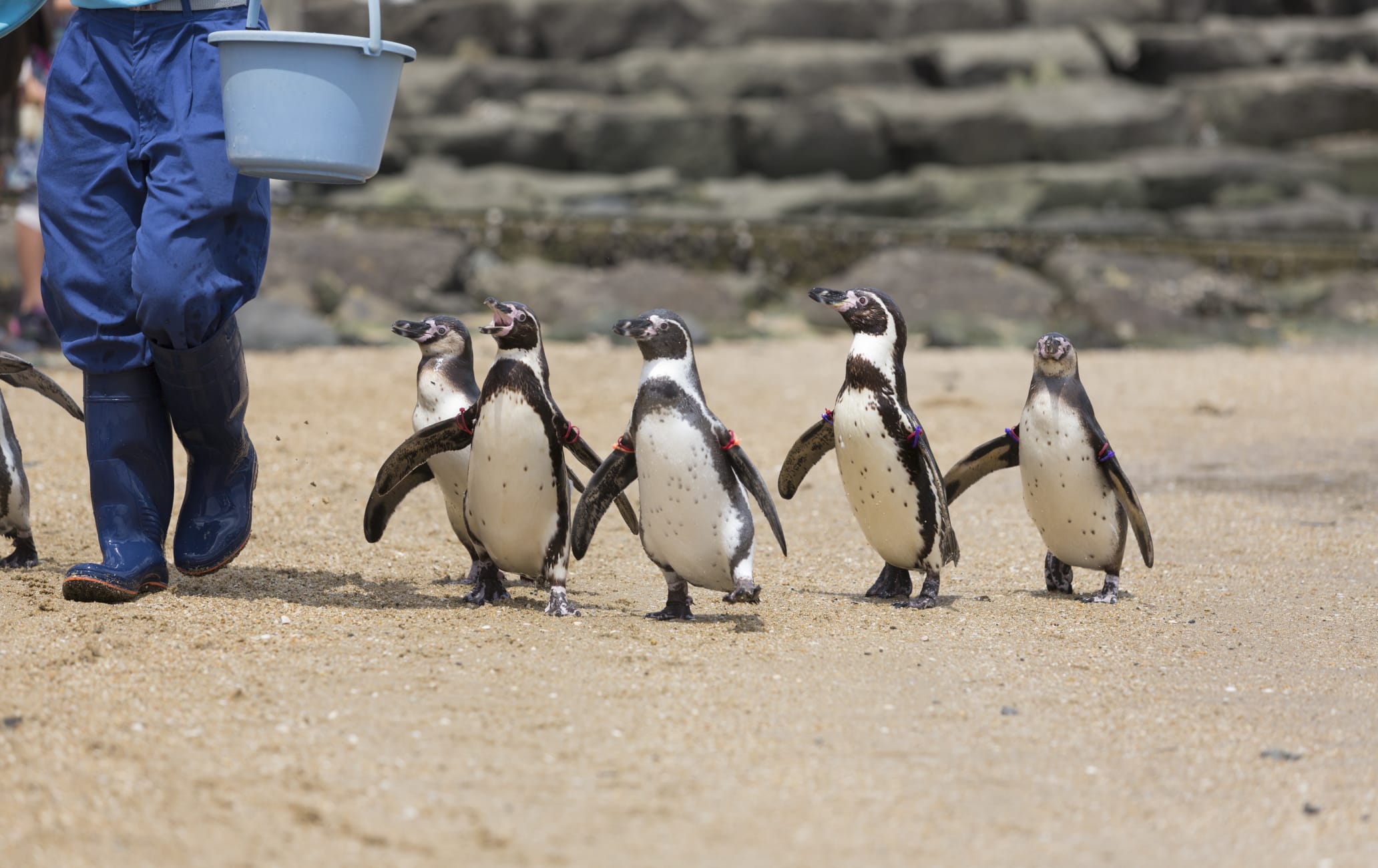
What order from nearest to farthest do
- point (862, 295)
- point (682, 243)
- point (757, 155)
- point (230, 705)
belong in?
point (230, 705) → point (862, 295) → point (682, 243) → point (757, 155)

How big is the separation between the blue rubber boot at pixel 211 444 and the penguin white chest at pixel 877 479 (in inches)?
64.6

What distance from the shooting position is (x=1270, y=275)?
13.5 meters

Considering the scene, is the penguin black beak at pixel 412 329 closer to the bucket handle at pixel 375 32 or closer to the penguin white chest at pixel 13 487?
the bucket handle at pixel 375 32

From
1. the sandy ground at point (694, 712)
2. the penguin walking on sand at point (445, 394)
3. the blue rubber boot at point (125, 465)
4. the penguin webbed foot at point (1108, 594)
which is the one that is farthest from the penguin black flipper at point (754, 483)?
the blue rubber boot at point (125, 465)

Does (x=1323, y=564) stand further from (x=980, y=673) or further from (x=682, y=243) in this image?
(x=682, y=243)

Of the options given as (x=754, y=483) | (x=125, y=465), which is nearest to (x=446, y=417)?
(x=125, y=465)

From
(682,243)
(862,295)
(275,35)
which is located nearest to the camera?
(275,35)

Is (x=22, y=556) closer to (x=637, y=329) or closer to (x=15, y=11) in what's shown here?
(x=15, y=11)

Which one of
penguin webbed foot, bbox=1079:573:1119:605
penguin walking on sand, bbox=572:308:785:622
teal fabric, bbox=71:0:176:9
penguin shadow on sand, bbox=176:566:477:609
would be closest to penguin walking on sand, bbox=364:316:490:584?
penguin shadow on sand, bbox=176:566:477:609

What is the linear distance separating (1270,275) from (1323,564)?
9314mm

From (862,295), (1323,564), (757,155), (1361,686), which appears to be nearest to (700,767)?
(1361,686)

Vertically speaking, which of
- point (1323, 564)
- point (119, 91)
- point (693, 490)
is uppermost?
point (119, 91)

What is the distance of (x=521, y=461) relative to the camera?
12.8 feet

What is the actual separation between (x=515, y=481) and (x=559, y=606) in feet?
1.13
